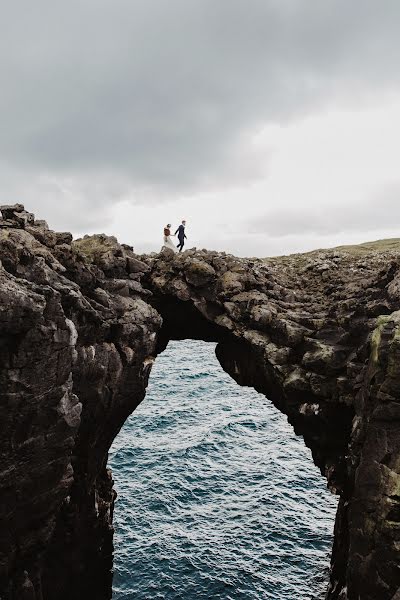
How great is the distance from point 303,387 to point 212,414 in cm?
3958

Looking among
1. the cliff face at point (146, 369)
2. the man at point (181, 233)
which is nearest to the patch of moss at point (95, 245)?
the cliff face at point (146, 369)

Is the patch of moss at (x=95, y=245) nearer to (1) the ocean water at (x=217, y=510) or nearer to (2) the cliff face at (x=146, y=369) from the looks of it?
(2) the cliff face at (x=146, y=369)

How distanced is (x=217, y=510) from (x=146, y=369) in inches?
706

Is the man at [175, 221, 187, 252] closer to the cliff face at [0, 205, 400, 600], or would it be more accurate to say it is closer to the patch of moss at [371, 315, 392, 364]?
the cliff face at [0, 205, 400, 600]

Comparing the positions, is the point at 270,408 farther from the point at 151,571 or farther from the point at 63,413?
the point at 63,413

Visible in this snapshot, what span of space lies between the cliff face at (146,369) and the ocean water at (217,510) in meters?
4.09

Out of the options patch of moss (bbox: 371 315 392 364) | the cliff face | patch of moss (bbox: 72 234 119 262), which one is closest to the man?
the cliff face

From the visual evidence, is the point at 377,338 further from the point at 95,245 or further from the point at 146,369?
the point at 95,245

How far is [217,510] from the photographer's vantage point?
46.5 meters

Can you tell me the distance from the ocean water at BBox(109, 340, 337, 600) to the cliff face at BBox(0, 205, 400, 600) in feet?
13.4

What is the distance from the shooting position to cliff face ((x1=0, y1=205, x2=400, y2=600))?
83.0ft

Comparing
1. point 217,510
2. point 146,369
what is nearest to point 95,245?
point 146,369

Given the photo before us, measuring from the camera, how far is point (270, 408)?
251 feet

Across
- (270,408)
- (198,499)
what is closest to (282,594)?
(198,499)
